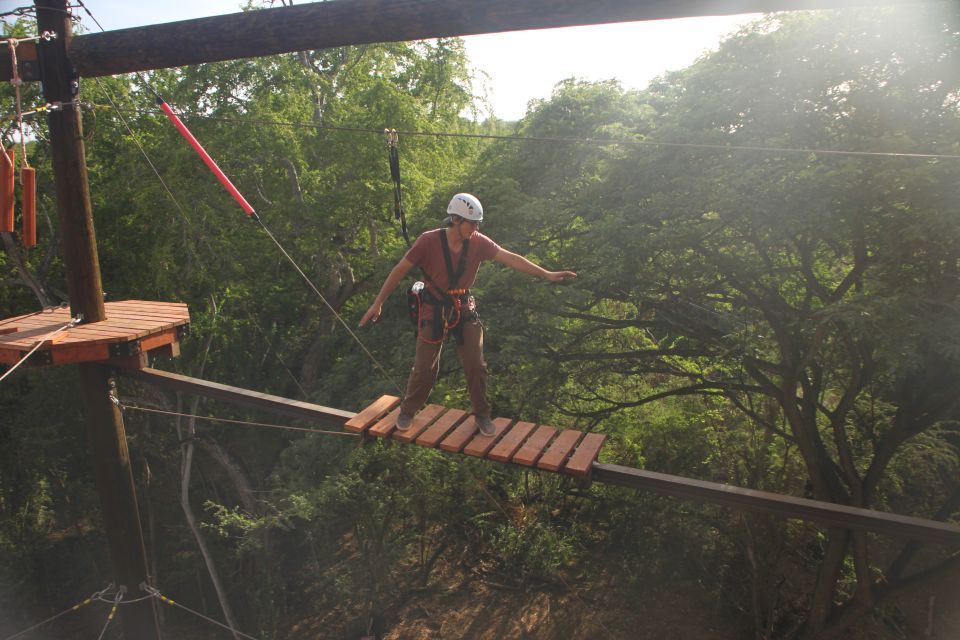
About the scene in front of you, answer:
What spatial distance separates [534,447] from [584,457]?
11.9 inches

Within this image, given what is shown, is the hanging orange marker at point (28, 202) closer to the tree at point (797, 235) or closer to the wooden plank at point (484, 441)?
the wooden plank at point (484, 441)

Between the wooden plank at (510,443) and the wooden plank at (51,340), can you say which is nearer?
the wooden plank at (510,443)

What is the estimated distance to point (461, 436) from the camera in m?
3.78

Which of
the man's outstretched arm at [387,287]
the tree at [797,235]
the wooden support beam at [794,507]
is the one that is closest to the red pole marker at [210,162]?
the man's outstretched arm at [387,287]

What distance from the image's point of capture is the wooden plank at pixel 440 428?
3.71m

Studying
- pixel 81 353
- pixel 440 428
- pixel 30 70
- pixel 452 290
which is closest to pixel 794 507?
pixel 440 428

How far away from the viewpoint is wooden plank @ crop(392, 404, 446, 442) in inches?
148

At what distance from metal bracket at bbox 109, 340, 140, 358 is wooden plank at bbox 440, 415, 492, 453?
207cm

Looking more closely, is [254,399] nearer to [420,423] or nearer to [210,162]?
[420,423]

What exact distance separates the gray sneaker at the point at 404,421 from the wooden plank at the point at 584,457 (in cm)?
106

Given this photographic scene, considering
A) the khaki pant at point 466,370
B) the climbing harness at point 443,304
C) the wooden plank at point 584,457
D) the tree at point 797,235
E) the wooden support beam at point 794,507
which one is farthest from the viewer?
the tree at point 797,235

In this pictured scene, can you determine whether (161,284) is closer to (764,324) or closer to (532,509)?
(532,509)

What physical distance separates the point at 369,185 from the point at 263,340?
17.1 ft

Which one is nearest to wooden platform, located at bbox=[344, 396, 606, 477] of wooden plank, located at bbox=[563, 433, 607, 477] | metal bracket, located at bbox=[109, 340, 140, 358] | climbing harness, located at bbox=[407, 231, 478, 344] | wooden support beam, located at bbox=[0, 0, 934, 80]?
wooden plank, located at bbox=[563, 433, 607, 477]
